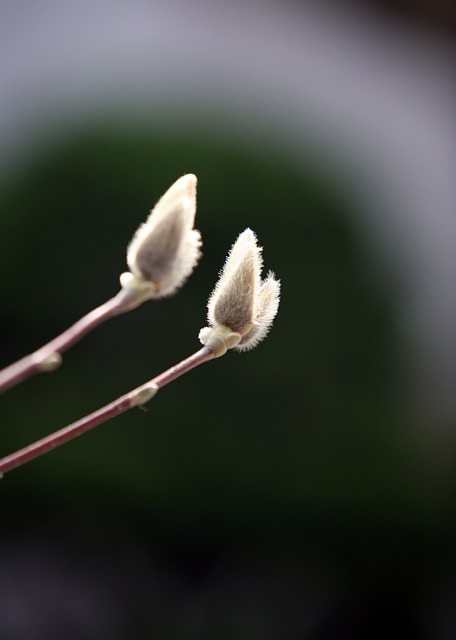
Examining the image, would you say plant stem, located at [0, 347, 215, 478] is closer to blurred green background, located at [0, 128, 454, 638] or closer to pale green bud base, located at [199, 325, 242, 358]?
pale green bud base, located at [199, 325, 242, 358]

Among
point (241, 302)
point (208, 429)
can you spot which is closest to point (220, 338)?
point (241, 302)

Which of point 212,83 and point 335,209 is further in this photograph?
point 212,83

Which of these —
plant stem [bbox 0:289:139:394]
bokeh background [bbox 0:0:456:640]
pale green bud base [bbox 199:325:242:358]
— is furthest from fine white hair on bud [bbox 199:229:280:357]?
bokeh background [bbox 0:0:456:640]

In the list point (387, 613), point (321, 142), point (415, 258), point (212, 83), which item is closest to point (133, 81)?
point (212, 83)

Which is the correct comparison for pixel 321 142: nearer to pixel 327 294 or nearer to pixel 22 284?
pixel 327 294

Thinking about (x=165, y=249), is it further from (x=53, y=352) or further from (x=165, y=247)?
(x=53, y=352)

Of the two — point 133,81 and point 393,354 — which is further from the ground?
point 133,81
